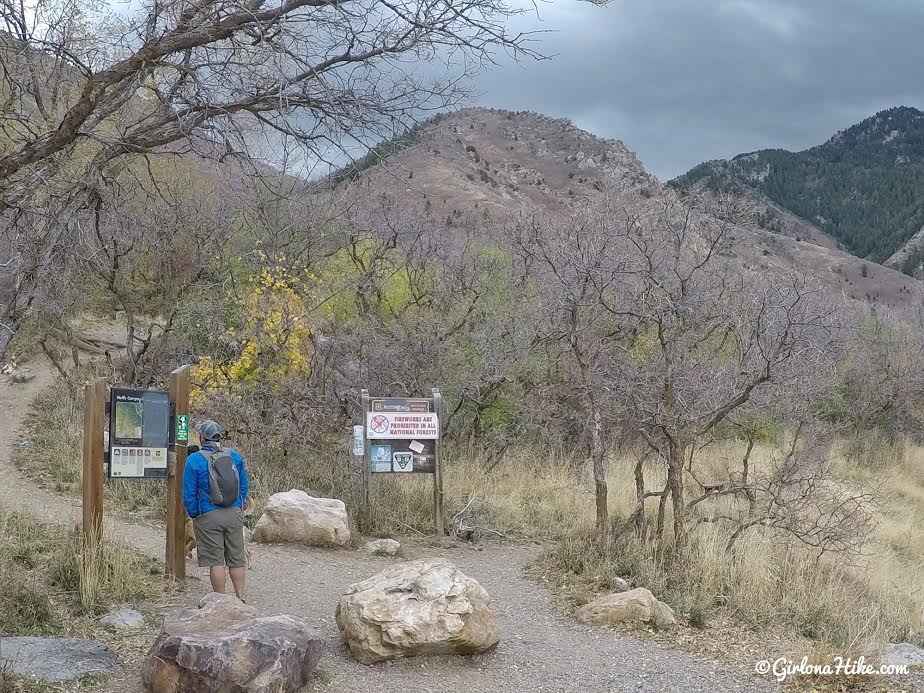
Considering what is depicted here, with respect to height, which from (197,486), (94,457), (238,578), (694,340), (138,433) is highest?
(694,340)

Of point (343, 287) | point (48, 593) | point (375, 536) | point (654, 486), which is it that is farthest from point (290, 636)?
point (343, 287)

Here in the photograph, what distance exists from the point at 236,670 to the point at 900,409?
70.8 ft

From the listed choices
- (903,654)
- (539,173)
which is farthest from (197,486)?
(539,173)

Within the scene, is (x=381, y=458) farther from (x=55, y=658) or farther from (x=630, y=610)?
(x=55, y=658)

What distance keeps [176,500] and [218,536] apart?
1002mm

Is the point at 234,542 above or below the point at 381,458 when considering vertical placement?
below

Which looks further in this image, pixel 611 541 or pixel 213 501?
pixel 611 541

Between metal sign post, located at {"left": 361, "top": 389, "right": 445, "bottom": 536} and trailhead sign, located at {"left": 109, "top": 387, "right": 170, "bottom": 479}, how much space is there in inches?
138

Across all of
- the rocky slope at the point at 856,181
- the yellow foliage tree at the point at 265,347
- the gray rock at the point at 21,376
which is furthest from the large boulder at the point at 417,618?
the rocky slope at the point at 856,181

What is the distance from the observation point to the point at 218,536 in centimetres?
677

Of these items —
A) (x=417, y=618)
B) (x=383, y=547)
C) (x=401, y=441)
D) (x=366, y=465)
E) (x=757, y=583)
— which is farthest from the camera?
(x=401, y=441)

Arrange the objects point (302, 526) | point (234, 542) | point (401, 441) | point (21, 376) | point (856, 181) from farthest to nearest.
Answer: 1. point (856, 181)
2. point (21, 376)
3. point (401, 441)
4. point (302, 526)
5. point (234, 542)

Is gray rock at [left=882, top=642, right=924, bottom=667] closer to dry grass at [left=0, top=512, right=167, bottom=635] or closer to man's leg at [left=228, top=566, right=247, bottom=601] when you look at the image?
man's leg at [left=228, top=566, right=247, bottom=601]

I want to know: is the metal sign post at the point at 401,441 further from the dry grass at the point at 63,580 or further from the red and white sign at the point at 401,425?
the dry grass at the point at 63,580
